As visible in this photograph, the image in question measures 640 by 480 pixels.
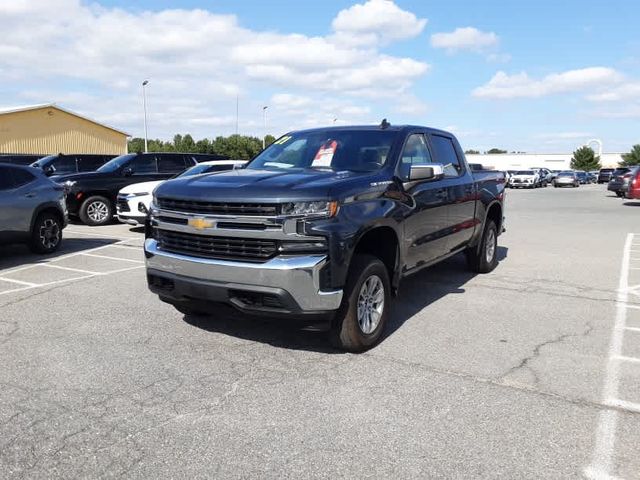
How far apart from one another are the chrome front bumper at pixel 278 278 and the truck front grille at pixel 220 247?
2.6 inches

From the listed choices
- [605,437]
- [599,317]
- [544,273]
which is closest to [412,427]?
[605,437]

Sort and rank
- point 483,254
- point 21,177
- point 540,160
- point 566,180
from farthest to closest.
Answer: point 540,160
point 566,180
point 21,177
point 483,254

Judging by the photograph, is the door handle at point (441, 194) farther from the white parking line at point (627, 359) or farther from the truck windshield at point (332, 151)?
the white parking line at point (627, 359)

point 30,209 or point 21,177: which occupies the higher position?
point 21,177

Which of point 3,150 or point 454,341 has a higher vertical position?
point 3,150

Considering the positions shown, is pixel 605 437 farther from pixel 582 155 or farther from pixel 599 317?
pixel 582 155

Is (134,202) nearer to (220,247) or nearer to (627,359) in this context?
(220,247)

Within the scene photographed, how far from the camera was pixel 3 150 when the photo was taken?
1463 inches

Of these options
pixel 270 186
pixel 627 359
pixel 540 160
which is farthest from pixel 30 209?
pixel 540 160

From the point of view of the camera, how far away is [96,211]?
14.1m

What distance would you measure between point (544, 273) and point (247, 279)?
5.61 meters

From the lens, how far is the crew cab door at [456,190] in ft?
21.1

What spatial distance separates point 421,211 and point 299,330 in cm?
169

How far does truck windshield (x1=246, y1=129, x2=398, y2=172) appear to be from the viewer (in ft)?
17.6
